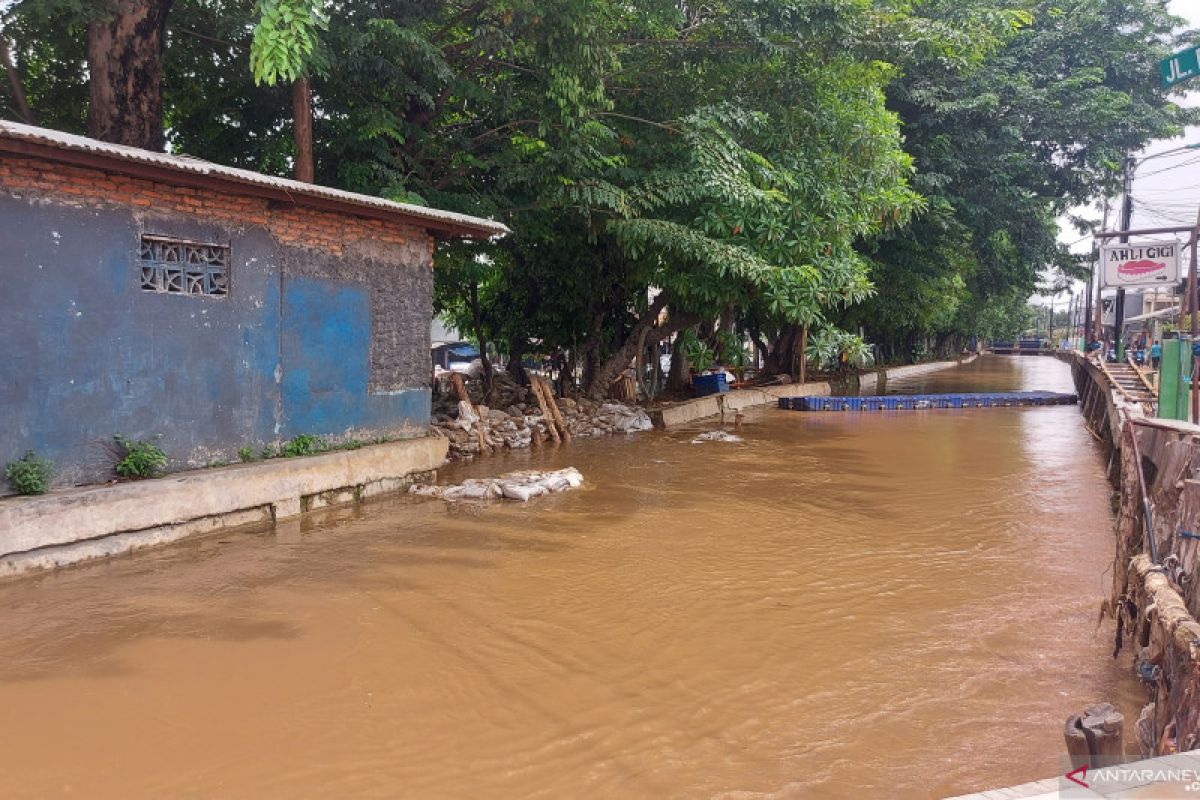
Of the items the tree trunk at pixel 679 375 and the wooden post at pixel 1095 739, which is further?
the tree trunk at pixel 679 375

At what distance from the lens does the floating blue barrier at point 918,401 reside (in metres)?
22.0

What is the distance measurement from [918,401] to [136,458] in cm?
2034

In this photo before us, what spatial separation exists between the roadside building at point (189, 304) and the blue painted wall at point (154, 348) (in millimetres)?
14

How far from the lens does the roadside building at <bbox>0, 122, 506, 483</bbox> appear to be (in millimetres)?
Answer: 6977

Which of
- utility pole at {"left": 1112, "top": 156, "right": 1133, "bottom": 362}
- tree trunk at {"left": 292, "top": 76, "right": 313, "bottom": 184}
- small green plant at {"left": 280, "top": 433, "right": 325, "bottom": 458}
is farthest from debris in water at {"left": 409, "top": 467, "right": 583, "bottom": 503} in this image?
utility pole at {"left": 1112, "top": 156, "right": 1133, "bottom": 362}

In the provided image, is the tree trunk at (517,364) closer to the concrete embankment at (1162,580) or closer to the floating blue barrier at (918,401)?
the floating blue barrier at (918,401)

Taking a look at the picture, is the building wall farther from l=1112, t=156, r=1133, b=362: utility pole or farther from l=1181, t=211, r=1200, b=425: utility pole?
l=1112, t=156, r=1133, b=362: utility pole

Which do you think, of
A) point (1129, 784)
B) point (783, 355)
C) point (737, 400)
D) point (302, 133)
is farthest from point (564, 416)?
point (1129, 784)

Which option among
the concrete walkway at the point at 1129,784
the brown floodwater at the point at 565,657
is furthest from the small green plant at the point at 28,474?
the concrete walkway at the point at 1129,784

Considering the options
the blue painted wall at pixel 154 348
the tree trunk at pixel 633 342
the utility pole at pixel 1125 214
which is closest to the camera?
the blue painted wall at pixel 154 348

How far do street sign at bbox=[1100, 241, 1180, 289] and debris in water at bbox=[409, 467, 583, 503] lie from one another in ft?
25.6

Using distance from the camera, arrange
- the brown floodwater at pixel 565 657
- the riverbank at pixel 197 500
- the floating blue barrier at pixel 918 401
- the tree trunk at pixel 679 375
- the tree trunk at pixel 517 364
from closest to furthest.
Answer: the brown floodwater at pixel 565 657, the riverbank at pixel 197 500, the tree trunk at pixel 517 364, the floating blue barrier at pixel 918 401, the tree trunk at pixel 679 375

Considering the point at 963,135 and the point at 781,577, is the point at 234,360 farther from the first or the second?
the point at 963,135

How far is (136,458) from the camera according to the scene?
7676 mm
